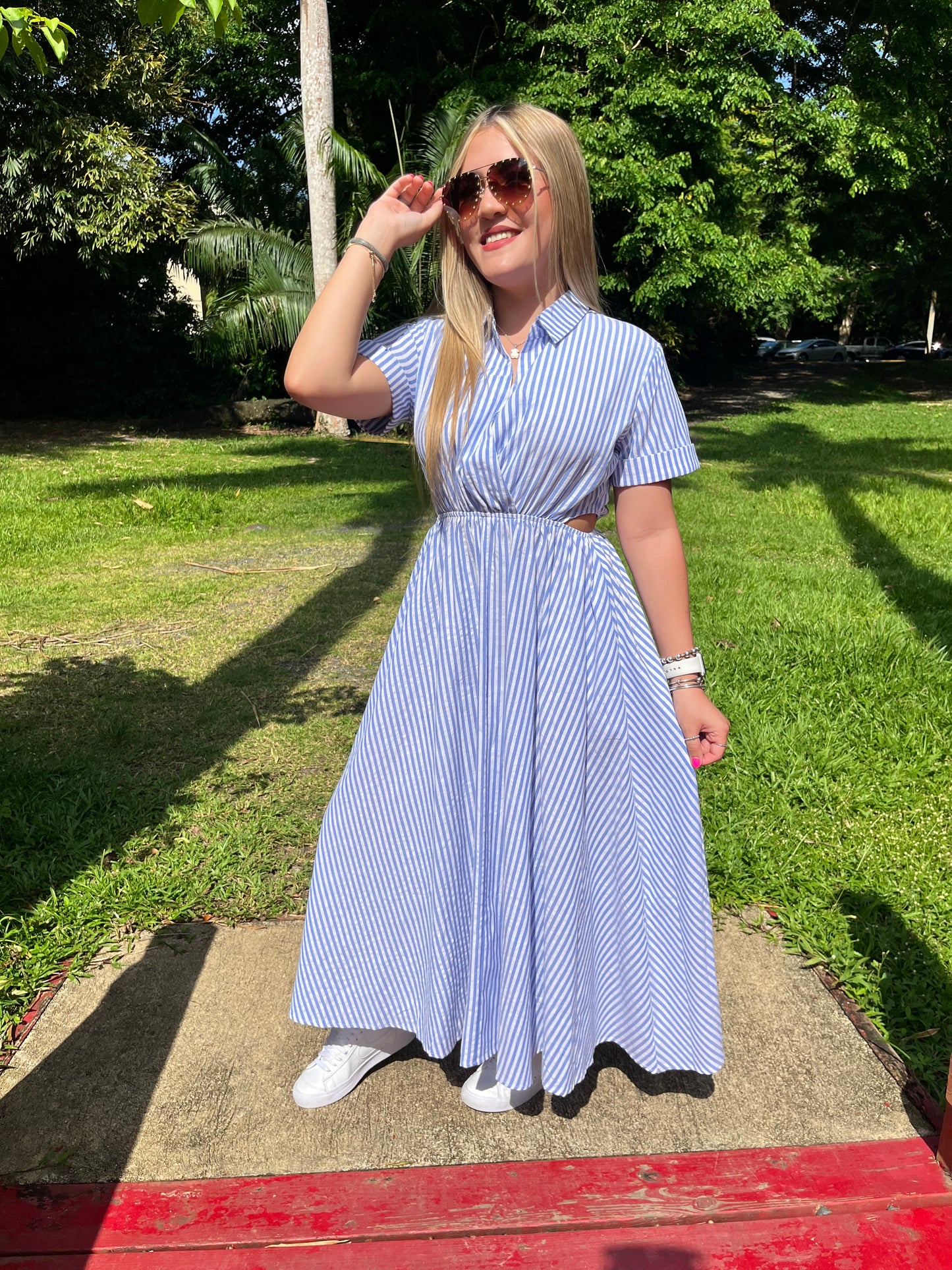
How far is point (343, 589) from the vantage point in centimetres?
679

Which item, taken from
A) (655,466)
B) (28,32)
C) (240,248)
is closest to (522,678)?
(655,466)

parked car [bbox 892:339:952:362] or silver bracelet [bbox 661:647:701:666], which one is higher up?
silver bracelet [bbox 661:647:701:666]

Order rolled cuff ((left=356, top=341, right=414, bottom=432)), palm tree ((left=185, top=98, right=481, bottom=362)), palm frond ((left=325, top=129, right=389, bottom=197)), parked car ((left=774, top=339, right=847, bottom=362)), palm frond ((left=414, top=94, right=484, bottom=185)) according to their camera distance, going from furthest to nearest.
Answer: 1. parked car ((left=774, top=339, right=847, bottom=362))
2. palm tree ((left=185, top=98, right=481, bottom=362))
3. palm frond ((left=414, top=94, right=484, bottom=185))
4. palm frond ((left=325, top=129, right=389, bottom=197))
5. rolled cuff ((left=356, top=341, right=414, bottom=432))

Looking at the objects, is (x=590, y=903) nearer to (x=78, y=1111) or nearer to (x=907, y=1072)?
(x=907, y=1072)

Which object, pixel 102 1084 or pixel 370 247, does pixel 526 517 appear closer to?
pixel 370 247

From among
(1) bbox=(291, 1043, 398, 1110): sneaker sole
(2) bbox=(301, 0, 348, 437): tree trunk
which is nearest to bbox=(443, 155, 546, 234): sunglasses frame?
(1) bbox=(291, 1043, 398, 1110): sneaker sole

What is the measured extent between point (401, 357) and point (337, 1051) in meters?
1.49

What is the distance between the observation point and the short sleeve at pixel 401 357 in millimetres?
2137

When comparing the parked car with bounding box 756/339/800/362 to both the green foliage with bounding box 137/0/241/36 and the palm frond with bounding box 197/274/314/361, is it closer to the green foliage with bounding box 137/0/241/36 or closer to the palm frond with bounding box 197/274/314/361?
the palm frond with bounding box 197/274/314/361

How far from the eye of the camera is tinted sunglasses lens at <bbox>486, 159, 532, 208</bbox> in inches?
76.7

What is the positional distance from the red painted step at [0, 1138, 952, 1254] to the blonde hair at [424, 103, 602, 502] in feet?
4.53

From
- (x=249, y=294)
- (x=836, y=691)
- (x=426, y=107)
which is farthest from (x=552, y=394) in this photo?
(x=426, y=107)

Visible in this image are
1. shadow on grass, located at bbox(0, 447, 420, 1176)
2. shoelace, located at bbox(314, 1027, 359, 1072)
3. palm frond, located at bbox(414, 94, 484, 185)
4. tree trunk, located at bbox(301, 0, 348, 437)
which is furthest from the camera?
palm frond, located at bbox(414, 94, 484, 185)

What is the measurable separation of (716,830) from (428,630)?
1.89 meters
